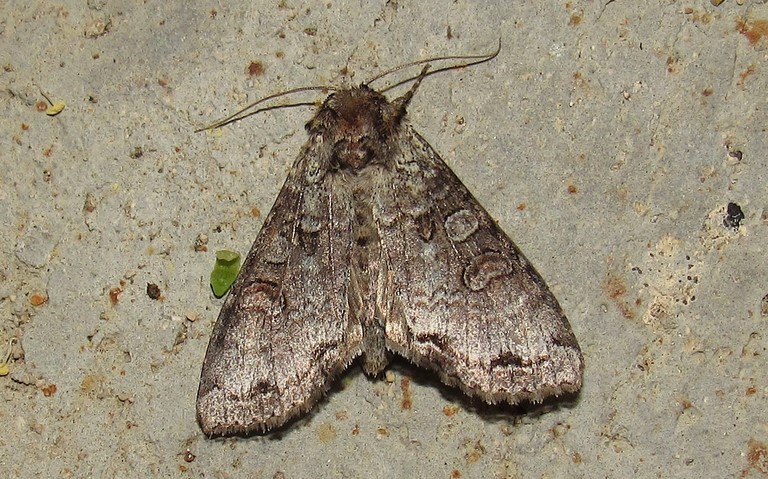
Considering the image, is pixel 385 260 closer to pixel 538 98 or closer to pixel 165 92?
pixel 538 98

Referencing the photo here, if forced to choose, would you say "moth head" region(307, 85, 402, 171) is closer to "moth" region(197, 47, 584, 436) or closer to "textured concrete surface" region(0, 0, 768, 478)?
"moth" region(197, 47, 584, 436)

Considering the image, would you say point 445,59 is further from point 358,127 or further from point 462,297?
point 462,297

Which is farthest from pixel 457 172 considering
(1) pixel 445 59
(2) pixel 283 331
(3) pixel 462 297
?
(2) pixel 283 331

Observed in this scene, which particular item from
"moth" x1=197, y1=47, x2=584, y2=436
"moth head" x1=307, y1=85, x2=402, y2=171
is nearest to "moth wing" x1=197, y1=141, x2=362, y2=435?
"moth" x1=197, y1=47, x2=584, y2=436

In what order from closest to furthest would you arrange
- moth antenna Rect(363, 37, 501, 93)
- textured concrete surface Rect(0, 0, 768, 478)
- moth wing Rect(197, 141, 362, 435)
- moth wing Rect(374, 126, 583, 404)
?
moth wing Rect(374, 126, 583, 404), moth wing Rect(197, 141, 362, 435), textured concrete surface Rect(0, 0, 768, 478), moth antenna Rect(363, 37, 501, 93)

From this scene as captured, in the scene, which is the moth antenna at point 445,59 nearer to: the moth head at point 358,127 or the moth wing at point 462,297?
the moth head at point 358,127

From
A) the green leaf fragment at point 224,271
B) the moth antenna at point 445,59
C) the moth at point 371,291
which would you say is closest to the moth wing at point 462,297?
the moth at point 371,291
